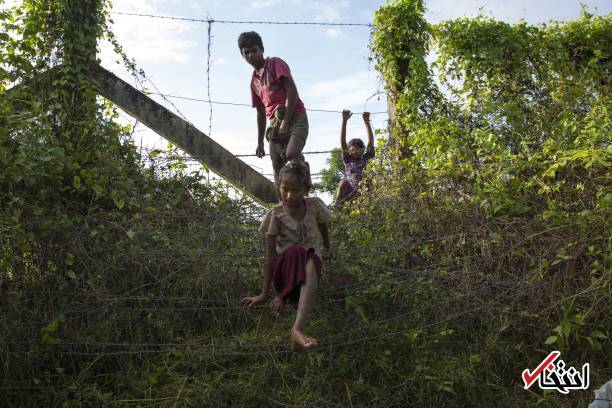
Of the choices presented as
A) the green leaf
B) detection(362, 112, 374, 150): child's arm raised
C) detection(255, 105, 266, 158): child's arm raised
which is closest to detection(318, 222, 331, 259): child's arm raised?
the green leaf

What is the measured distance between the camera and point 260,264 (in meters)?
3.49

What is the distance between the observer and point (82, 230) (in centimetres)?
361

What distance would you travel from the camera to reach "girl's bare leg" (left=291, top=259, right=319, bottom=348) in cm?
268

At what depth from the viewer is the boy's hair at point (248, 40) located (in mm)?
4250

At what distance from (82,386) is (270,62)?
2.63 meters

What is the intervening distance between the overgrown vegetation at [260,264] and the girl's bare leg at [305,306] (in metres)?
0.21

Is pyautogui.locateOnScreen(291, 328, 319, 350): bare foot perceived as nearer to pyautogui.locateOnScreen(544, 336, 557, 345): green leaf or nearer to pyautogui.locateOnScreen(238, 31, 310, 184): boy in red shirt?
pyautogui.locateOnScreen(544, 336, 557, 345): green leaf

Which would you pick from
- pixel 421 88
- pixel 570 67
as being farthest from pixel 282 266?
pixel 570 67

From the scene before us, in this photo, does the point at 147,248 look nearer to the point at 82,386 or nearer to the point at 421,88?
the point at 82,386

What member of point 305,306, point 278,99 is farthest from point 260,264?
point 278,99

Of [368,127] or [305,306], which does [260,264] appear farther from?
[368,127]

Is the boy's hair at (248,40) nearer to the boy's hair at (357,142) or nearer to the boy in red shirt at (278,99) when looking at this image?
the boy in red shirt at (278,99)

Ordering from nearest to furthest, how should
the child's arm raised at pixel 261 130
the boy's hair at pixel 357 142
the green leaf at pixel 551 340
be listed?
1. the green leaf at pixel 551 340
2. the child's arm raised at pixel 261 130
3. the boy's hair at pixel 357 142

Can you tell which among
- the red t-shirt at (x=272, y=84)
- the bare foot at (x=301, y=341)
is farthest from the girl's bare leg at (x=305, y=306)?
the red t-shirt at (x=272, y=84)
